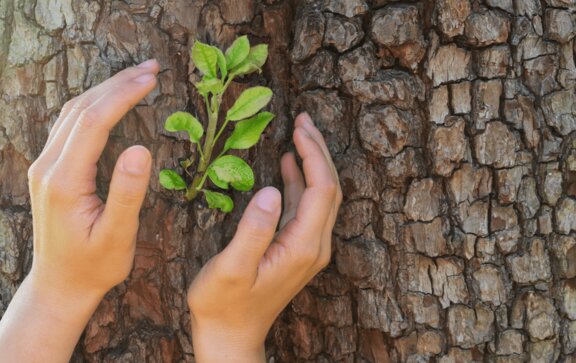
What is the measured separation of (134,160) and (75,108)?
0.55 feet

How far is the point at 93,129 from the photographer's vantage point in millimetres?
1371

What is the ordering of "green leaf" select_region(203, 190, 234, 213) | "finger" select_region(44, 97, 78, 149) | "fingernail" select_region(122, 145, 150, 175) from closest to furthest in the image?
"fingernail" select_region(122, 145, 150, 175) < "finger" select_region(44, 97, 78, 149) < "green leaf" select_region(203, 190, 234, 213)

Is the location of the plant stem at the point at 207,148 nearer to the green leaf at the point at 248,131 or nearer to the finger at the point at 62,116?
the green leaf at the point at 248,131

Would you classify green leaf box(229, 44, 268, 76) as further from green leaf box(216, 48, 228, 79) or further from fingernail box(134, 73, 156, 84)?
fingernail box(134, 73, 156, 84)

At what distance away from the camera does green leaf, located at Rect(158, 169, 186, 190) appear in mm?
1518

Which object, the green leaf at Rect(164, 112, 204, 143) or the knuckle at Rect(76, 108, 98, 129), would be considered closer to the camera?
the knuckle at Rect(76, 108, 98, 129)

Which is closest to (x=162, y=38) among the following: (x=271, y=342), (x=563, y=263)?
(x=271, y=342)

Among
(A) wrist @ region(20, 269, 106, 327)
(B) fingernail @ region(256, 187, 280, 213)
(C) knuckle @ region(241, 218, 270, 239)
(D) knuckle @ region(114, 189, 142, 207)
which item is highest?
(B) fingernail @ region(256, 187, 280, 213)

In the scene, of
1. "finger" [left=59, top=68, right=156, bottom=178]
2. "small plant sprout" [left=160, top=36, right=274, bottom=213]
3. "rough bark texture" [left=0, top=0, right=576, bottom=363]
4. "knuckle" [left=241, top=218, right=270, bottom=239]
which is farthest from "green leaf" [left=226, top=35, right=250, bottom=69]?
"knuckle" [left=241, top=218, right=270, bottom=239]

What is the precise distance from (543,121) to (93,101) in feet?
2.88

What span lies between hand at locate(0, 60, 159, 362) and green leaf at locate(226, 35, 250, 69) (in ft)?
0.47

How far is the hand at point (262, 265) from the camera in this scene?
4.71 ft

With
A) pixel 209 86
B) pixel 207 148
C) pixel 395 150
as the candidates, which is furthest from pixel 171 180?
pixel 395 150

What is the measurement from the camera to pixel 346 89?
162cm
